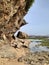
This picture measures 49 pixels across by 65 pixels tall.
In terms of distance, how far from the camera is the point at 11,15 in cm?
4156

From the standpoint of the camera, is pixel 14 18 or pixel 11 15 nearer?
pixel 11 15

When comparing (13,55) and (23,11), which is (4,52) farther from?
(23,11)

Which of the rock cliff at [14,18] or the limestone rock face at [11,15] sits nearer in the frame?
the limestone rock face at [11,15]

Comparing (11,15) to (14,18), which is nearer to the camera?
(11,15)

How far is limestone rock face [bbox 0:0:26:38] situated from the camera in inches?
1413

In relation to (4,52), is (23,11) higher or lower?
higher

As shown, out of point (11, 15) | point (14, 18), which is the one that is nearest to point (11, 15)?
point (11, 15)

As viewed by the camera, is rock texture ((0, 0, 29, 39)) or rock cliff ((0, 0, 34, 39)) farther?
rock cliff ((0, 0, 34, 39))

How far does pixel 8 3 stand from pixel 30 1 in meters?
20.7

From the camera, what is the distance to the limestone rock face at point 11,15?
35.9 meters

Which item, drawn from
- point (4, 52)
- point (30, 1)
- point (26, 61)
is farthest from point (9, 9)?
point (30, 1)

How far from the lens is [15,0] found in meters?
40.4

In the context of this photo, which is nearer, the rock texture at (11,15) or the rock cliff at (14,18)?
the rock texture at (11,15)

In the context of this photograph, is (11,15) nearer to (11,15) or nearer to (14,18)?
(11,15)
